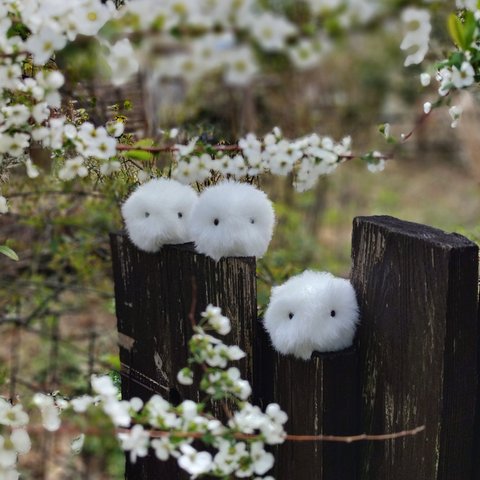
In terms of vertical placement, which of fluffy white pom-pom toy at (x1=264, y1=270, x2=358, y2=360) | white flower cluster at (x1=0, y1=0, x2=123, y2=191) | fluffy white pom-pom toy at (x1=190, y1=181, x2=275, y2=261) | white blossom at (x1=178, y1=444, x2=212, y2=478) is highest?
white flower cluster at (x1=0, y1=0, x2=123, y2=191)

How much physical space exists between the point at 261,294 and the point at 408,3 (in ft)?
3.53

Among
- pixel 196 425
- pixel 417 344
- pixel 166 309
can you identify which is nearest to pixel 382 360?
pixel 417 344

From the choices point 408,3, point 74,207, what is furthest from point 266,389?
point 74,207

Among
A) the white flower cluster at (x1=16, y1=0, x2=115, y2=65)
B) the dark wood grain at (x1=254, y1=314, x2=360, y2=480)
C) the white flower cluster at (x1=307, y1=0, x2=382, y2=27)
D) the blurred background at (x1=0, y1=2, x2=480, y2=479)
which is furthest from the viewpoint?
the blurred background at (x1=0, y1=2, x2=480, y2=479)

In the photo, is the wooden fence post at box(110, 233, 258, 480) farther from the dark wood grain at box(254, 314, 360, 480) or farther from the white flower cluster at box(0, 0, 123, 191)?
the white flower cluster at box(0, 0, 123, 191)

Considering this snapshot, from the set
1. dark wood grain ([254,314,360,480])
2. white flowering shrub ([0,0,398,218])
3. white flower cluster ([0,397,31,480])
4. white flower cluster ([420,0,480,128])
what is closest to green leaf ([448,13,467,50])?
white flower cluster ([420,0,480,128])

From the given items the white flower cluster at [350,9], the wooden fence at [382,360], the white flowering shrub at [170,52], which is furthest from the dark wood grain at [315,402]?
the white flower cluster at [350,9]

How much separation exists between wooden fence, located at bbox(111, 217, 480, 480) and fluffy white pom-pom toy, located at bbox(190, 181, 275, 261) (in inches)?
1.3

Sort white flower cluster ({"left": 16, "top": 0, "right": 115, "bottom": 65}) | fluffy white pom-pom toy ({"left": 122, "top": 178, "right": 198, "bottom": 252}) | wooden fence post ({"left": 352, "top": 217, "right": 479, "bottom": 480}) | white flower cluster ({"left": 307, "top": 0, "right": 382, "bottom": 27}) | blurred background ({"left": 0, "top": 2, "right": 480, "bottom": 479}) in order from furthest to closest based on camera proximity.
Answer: blurred background ({"left": 0, "top": 2, "right": 480, "bottom": 479}) → fluffy white pom-pom toy ({"left": 122, "top": 178, "right": 198, "bottom": 252}) → wooden fence post ({"left": 352, "top": 217, "right": 479, "bottom": 480}) → white flower cluster ({"left": 16, "top": 0, "right": 115, "bottom": 65}) → white flower cluster ({"left": 307, "top": 0, "right": 382, "bottom": 27})

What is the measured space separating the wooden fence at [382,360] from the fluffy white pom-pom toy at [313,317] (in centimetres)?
3

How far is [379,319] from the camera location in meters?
1.36

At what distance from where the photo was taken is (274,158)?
4.74ft

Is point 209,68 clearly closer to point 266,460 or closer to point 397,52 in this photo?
point 266,460

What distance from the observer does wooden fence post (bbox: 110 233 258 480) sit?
4.76 feet
